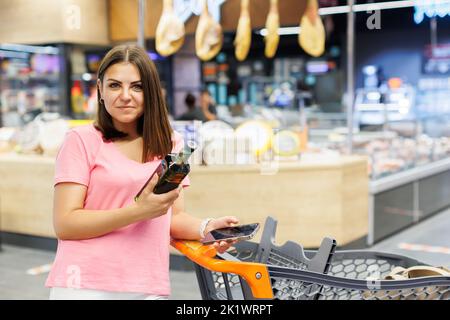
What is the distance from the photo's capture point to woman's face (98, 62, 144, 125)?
5.74ft

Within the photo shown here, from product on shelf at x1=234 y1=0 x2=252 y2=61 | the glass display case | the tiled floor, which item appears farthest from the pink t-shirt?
the glass display case

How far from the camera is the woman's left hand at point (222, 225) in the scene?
1.76 metres

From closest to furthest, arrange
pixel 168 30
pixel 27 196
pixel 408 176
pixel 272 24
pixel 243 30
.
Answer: pixel 168 30 < pixel 272 24 < pixel 243 30 < pixel 27 196 < pixel 408 176

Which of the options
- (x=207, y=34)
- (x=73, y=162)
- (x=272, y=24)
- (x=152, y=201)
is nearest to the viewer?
(x=152, y=201)

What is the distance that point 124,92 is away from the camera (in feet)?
5.73

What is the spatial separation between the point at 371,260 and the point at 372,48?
48.3 ft

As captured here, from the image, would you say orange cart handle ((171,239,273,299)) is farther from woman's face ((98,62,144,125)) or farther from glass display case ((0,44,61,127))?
glass display case ((0,44,61,127))

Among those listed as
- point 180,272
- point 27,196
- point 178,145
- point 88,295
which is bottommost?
point 180,272

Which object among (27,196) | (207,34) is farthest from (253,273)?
(27,196)

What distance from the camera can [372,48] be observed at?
53.3 feet

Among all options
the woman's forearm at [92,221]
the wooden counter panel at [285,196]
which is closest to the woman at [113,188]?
the woman's forearm at [92,221]

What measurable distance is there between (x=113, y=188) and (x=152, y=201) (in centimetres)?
19

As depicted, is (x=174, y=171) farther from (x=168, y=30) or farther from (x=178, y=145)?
(x=168, y=30)

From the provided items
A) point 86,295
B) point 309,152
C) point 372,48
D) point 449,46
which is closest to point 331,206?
point 309,152
